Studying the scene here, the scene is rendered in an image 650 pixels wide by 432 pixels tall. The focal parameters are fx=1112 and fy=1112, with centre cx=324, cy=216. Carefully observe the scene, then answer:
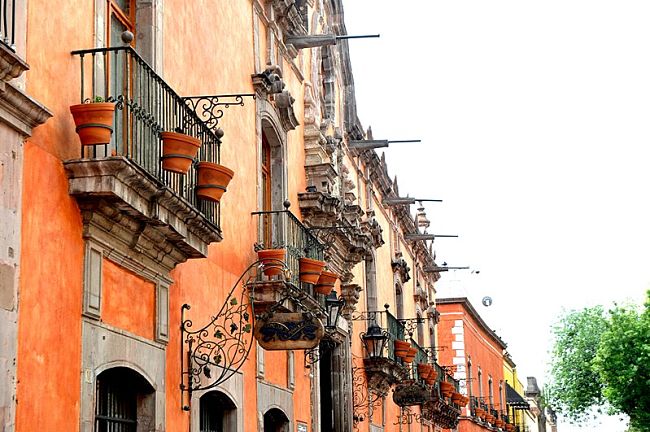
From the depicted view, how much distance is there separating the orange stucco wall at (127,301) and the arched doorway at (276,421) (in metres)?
4.63

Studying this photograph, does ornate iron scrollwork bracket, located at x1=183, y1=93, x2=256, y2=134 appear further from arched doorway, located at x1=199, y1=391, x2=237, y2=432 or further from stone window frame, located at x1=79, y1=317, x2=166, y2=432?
arched doorway, located at x1=199, y1=391, x2=237, y2=432

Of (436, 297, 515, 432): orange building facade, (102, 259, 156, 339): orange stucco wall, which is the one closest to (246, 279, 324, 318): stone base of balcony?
(102, 259, 156, 339): orange stucco wall

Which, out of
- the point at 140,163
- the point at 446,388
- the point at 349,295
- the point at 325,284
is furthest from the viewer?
the point at 446,388

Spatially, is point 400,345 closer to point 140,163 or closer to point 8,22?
point 140,163

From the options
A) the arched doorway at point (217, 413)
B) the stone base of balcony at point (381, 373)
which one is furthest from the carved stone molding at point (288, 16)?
the stone base of balcony at point (381, 373)

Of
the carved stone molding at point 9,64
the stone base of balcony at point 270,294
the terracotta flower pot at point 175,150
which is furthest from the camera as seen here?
the stone base of balcony at point 270,294

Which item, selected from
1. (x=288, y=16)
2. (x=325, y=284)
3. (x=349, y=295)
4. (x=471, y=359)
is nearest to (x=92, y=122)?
(x=325, y=284)

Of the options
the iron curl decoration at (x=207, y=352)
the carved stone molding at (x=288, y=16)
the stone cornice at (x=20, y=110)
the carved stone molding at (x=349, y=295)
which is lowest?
the iron curl decoration at (x=207, y=352)

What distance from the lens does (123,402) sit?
916 cm

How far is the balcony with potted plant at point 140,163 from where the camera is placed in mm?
7848

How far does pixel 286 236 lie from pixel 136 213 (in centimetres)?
541

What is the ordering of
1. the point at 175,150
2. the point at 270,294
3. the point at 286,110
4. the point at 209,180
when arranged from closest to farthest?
the point at 175,150 < the point at 209,180 < the point at 270,294 < the point at 286,110

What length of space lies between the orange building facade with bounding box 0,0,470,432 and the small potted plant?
1cm

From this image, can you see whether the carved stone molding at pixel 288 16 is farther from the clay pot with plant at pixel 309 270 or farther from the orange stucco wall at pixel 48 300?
the orange stucco wall at pixel 48 300
